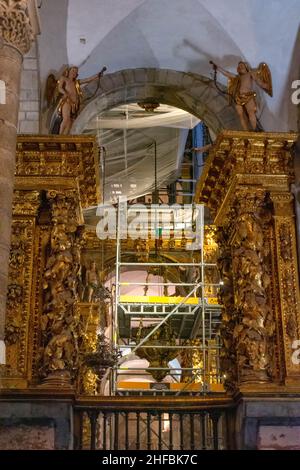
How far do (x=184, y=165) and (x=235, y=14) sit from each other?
38.0ft

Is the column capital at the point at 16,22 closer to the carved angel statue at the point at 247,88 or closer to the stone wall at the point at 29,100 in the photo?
the stone wall at the point at 29,100

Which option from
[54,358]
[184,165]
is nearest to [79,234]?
[54,358]

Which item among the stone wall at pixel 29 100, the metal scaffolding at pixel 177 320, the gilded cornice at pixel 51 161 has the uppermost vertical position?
the stone wall at pixel 29 100

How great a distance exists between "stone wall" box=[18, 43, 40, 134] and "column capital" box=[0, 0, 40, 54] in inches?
164

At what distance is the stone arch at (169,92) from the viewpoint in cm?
1283

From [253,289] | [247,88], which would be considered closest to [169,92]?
[247,88]

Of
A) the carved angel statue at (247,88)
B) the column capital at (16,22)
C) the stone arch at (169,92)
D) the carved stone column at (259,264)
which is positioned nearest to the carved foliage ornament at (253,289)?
the carved stone column at (259,264)

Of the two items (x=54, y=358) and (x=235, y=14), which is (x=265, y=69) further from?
(x=54, y=358)

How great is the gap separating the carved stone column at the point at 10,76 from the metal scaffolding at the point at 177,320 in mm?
6076

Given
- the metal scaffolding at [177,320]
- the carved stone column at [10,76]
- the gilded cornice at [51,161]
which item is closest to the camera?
the carved stone column at [10,76]

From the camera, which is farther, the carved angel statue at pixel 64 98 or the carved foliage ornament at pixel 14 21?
the carved angel statue at pixel 64 98

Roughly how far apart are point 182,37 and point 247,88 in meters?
1.59

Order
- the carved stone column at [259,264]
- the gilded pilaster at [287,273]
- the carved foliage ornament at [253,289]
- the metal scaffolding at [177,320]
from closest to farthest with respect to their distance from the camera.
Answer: the carved foliage ornament at [253,289]
the carved stone column at [259,264]
the gilded pilaster at [287,273]
the metal scaffolding at [177,320]

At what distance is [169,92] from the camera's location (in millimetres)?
13258
